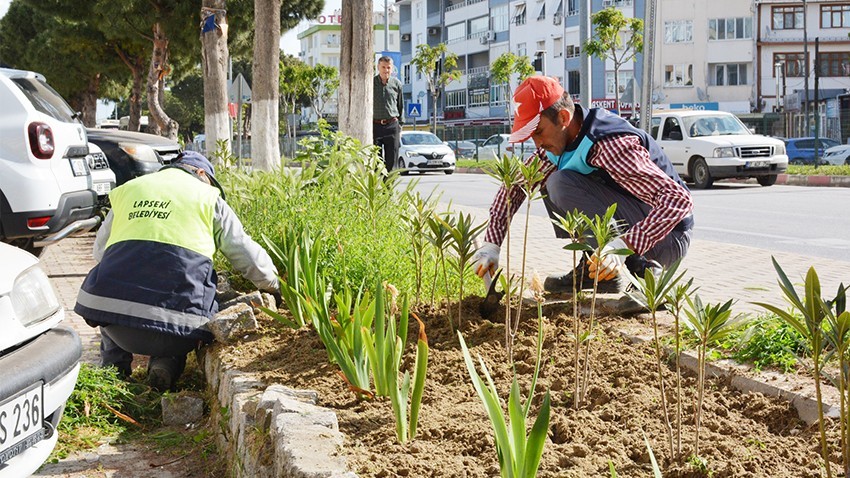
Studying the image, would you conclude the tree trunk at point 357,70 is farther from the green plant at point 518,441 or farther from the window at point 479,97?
the window at point 479,97

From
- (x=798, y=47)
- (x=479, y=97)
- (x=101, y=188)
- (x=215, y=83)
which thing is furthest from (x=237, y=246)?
(x=479, y=97)

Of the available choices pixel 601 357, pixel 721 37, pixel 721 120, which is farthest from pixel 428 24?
pixel 601 357

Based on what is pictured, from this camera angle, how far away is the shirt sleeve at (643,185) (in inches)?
179

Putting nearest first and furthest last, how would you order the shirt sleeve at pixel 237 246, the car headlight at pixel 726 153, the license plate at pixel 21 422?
the license plate at pixel 21 422 < the shirt sleeve at pixel 237 246 < the car headlight at pixel 726 153

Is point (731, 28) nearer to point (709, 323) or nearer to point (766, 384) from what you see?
point (766, 384)

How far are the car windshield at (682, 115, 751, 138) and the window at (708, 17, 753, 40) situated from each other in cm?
4111

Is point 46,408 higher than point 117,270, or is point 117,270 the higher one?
point 117,270

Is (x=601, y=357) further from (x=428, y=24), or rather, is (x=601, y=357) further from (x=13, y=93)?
(x=428, y=24)

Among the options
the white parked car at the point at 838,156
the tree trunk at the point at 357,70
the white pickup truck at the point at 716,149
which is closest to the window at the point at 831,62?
the white parked car at the point at 838,156

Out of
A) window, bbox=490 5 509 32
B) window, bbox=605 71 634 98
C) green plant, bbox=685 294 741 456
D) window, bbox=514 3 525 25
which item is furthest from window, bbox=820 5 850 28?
green plant, bbox=685 294 741 456

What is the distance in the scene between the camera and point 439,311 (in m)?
4.97

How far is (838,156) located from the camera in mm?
34594

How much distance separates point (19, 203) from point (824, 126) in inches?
2083

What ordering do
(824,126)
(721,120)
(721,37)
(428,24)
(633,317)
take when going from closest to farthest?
(633,317)
(721,120)
(824,126)
(721,37)
(428,24)
